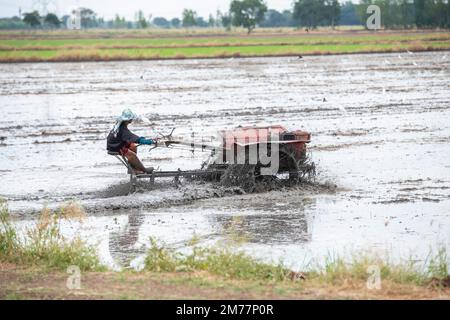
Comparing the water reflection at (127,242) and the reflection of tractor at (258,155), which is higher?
the reflection of tractor at (258,155)

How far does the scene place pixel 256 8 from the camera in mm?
145750

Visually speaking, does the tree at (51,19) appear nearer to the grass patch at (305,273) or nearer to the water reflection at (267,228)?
the water reflection at (267,228)

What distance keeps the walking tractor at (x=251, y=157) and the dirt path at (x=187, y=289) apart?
590cm

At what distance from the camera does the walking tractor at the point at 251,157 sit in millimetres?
15156

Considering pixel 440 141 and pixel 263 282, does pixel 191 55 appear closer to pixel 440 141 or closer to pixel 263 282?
→ pixel 440 141

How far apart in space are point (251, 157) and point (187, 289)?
6.71m

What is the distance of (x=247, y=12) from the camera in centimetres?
14188

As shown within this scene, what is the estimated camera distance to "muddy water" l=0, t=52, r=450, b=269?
12695 mm

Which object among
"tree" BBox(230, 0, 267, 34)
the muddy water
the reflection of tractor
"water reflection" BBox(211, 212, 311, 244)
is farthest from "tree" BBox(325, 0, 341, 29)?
"water reflection" BBox(211, 212, 311, 244)

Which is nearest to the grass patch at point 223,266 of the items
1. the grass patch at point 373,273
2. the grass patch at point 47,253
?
the grass patch at point 373,273

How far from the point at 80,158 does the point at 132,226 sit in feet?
24.0

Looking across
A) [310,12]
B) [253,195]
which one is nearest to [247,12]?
[310,12]
